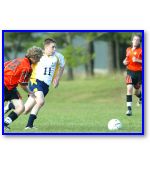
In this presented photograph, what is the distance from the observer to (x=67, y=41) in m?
22.4

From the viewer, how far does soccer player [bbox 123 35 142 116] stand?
72.4ft

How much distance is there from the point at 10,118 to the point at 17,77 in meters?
0.57

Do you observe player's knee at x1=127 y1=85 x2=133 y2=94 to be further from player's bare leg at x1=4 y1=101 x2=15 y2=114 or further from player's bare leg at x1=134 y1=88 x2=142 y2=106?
player's bare leg at x1=4 y1=101 x2=15 y2=114

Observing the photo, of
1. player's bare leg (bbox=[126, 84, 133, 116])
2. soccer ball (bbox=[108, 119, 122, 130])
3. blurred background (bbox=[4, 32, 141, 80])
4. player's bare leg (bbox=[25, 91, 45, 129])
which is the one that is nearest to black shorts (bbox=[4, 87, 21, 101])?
player's bare leg (bbox=[25, 91, 45, 129])

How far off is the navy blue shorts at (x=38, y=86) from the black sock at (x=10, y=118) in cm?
42

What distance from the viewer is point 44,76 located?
22203 mm

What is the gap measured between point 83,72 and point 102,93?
56cm

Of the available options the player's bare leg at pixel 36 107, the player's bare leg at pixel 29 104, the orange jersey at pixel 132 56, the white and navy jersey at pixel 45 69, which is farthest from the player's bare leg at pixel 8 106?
the orange jersey at pixel 132 56

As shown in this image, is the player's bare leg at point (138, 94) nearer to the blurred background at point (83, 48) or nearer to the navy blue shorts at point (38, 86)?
the blurred background at point (83, 48)

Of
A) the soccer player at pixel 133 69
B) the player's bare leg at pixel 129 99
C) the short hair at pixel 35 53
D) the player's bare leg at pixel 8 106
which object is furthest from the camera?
the player's bare leg at pixel 129 99

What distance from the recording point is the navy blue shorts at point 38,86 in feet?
72.7

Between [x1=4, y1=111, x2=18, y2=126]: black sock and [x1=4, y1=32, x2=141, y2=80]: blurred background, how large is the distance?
77 centimetres
